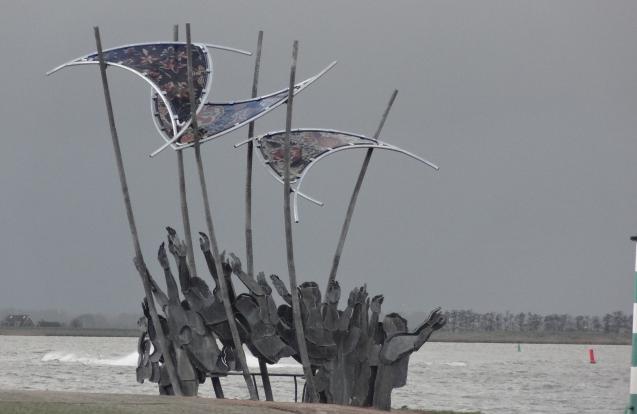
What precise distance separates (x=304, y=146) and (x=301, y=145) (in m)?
0.08

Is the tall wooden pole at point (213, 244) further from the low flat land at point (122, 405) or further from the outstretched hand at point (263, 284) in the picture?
the low flat land at point (122, 405)

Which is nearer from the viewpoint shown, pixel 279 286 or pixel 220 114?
pixel 279 286

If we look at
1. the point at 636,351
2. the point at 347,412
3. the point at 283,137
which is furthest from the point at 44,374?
the point at 636,351

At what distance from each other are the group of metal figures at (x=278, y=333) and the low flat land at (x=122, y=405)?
3561 mm

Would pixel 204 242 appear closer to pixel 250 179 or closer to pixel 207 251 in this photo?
pixel 207 251

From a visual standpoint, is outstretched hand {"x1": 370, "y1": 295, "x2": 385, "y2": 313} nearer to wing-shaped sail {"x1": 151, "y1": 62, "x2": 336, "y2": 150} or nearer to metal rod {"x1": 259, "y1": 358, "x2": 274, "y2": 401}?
metal rod {"x1": 259, "y1": 358, "x2": 274, "y2": 401}

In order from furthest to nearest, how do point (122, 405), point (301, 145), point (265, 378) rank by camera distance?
1. point (301, 145)
2. point (265, 378)
3. point (122, 405)

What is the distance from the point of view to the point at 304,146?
89.4 feet

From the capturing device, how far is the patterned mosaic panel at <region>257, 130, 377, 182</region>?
27062 mm

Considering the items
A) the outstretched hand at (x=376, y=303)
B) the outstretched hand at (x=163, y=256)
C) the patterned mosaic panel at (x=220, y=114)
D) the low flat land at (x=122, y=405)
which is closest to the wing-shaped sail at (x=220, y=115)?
the patterned mosaic panel at (x=220, y=114)

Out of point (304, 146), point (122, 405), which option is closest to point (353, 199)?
point (304, 146)

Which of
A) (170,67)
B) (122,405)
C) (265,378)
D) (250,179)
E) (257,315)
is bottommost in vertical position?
(122,405)

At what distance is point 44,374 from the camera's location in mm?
63375

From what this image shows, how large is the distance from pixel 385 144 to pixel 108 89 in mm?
6121
